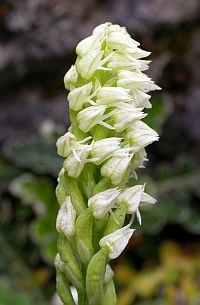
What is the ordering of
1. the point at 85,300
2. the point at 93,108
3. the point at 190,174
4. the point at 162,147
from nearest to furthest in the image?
the point at 93,108 < the point at 85,300 < the point at 190,174 < the point at 162,147

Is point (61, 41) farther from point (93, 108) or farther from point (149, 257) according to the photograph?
point (93, 108)

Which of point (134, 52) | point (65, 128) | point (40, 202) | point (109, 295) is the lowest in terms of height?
point (40, 202)

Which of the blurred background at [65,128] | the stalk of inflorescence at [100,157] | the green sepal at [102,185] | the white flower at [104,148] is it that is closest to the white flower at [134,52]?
the stalk of inflorescence at [100,157]

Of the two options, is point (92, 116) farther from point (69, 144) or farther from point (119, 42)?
point (119, 42)

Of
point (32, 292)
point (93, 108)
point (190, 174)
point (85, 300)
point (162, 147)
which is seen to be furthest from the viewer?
point (162, 147)

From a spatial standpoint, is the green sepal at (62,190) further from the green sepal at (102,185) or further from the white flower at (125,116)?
the white flower at (125,116)

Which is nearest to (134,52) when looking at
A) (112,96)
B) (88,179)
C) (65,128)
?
(112,96)

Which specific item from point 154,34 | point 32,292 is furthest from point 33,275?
point 154,34

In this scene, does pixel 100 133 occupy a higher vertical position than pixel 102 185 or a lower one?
higher
